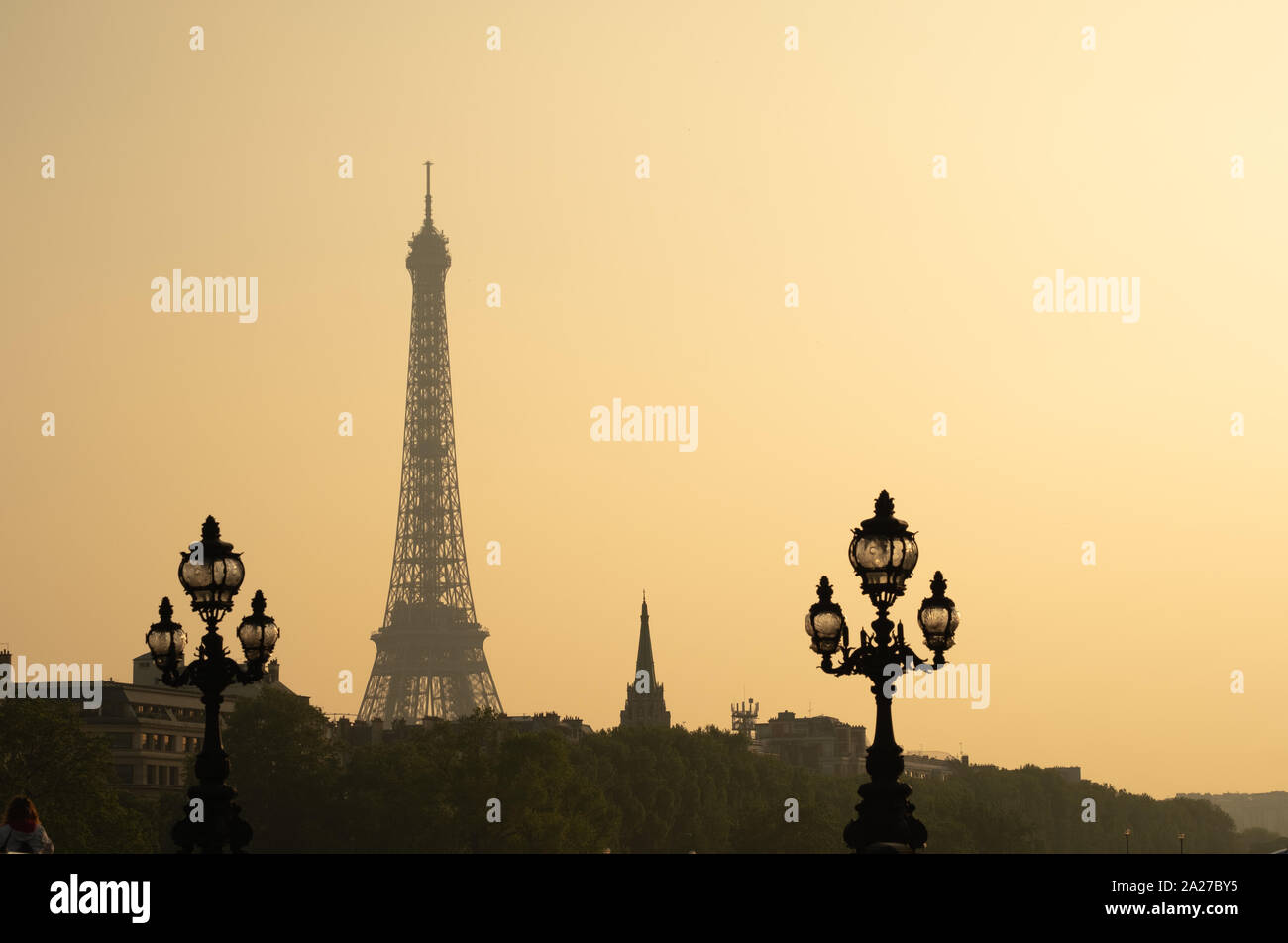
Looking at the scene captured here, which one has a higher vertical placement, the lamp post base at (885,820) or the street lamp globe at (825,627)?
the street lamp globe at (825,627)

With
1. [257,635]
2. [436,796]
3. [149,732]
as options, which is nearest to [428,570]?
[149,732]

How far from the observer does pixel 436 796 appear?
101m

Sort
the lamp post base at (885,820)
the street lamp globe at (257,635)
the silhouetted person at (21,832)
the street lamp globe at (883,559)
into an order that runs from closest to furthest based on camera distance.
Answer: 1. the silhouetted person at (21,832)
2. the lamp post base at (885,820)
3. the street lamp globe at (883,559)
4. the street lamp globe at (257,635)

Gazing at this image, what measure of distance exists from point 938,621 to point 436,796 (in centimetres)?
7565

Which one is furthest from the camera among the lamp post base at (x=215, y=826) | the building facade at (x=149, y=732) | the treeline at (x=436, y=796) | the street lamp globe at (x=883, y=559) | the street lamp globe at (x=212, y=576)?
the building facade at (x=149, y=732)

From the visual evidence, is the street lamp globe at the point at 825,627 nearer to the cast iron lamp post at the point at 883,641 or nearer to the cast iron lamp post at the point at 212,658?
the cast iron lamp post at the point at 883,641

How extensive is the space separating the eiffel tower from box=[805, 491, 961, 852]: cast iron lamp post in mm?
132823

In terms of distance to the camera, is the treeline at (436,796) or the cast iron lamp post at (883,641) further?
the treeline at (436,796)

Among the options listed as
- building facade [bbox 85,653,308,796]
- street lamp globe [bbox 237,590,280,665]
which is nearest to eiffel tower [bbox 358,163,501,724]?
building facade [bbox 85,653,308,796]

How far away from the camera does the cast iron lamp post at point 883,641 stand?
1028 inches

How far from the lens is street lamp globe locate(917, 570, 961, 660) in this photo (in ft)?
92.5

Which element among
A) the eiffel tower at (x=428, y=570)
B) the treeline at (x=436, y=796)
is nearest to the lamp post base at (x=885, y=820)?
the treeline at (x=436, y=796)

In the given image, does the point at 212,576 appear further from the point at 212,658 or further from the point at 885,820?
the point at 885,820
